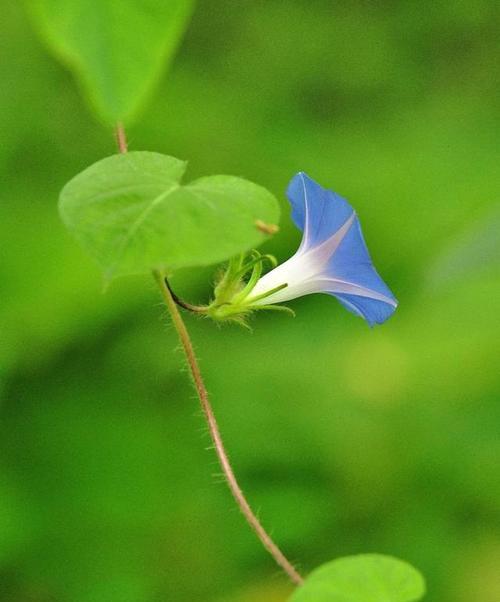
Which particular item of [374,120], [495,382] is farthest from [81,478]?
[374,120]

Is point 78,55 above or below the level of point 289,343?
above

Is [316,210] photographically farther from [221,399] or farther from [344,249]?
[221,399]

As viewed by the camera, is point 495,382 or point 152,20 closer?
point 152,20

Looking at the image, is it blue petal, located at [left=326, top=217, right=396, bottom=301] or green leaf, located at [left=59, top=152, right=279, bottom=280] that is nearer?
green leaf, located at [left=59, top=152, right=279, bottom=280]

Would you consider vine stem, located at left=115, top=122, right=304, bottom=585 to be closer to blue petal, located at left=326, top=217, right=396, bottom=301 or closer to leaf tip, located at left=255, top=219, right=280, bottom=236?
leaf tip, located at left=255, top=219, right=280, bottom=236

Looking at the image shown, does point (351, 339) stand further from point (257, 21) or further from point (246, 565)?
point (257, 21)

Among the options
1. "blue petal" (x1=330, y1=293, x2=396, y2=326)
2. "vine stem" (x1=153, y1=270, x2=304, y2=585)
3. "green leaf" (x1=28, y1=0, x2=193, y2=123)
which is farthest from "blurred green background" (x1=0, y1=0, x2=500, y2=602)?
"green leaf" (x1=28, y1=0, x2=193, y2=123)

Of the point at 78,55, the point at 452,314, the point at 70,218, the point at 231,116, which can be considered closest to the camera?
the point at 78,55

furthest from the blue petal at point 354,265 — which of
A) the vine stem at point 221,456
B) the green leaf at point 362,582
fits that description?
the green leaf at point 362,582
